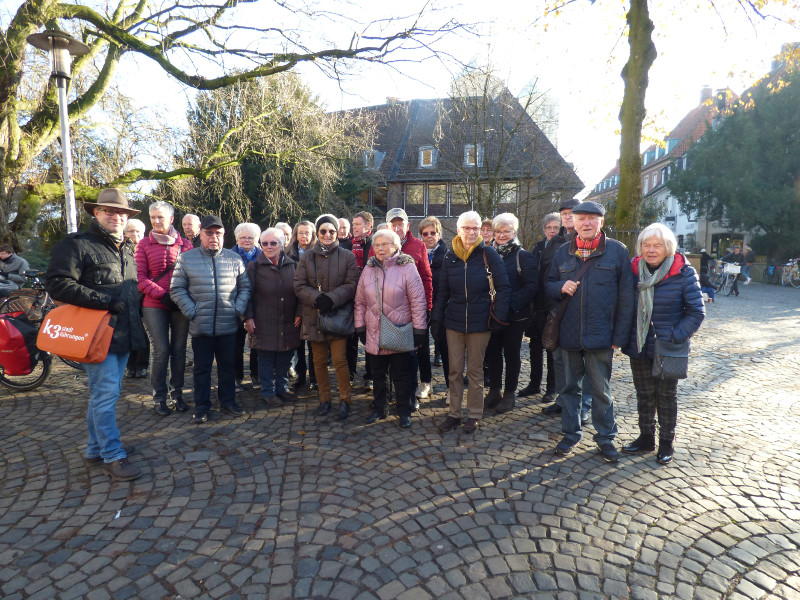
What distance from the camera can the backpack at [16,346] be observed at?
5434mm

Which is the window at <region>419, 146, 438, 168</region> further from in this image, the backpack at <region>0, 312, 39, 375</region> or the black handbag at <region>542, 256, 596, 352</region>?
the black handbag at <region>542, 256, 596, 352</region>

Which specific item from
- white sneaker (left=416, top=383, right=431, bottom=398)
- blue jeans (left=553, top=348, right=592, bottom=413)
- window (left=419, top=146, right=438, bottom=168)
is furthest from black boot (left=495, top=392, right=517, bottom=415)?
window (left=419, top=146, right=438, bottom=168)

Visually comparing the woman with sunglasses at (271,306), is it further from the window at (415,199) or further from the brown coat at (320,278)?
the window at (415,199)

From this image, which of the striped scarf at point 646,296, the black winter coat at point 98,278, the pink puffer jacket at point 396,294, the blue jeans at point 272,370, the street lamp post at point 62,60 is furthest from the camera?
the street lamp post at point 62,60

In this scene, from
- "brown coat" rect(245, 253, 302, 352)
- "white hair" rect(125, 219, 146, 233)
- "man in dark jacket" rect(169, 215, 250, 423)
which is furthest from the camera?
Answer: "white hair" rect(125, 219, 146, 233)

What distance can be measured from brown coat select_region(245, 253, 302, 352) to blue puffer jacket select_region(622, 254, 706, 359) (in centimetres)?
351

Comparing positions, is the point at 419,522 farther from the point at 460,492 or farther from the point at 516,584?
the point at 516,584

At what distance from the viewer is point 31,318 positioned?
20.4ft

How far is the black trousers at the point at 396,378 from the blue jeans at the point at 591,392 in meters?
1.48

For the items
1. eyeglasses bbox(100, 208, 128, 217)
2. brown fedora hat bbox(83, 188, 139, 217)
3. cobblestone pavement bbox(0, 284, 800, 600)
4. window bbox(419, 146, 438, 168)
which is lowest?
cobblestone pavement bbox(0, 284, 800, 600)

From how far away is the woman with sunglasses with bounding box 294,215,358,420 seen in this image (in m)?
4.93

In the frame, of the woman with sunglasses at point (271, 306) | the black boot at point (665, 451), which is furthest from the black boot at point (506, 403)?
the woman with sunglasses at point (271, 306)

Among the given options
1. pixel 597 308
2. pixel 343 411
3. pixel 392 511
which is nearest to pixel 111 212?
pixel 343 411

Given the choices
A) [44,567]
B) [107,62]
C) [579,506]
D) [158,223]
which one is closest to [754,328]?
[579,506]
